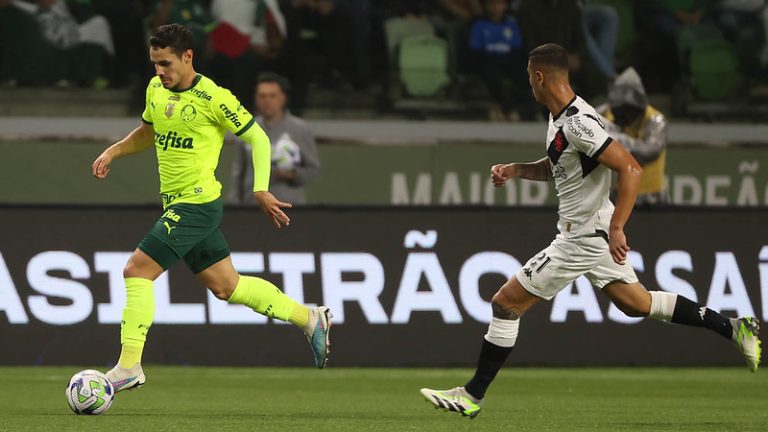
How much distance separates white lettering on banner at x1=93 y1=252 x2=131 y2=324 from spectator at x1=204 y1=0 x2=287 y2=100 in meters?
4.57

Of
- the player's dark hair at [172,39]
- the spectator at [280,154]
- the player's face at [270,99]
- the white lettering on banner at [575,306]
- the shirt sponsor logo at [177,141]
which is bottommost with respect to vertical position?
the white lettering on banner at [575,306]

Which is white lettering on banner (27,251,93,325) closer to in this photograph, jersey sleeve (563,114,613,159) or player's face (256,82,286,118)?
player's face (256,82,286,118)

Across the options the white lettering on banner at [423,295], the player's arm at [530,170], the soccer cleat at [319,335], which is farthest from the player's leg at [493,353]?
the white lettering on banner at [423,295]

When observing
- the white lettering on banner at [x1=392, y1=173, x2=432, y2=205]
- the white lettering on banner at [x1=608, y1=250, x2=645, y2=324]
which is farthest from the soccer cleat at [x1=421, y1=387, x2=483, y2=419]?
the white lettering on banner at [x1=392, y1=173, x2=432, y2=205]

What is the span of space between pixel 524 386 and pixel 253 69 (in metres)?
6.60

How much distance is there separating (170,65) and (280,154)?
4982 millimetres

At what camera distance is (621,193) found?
24.4 feet

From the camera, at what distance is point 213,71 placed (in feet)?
51.7

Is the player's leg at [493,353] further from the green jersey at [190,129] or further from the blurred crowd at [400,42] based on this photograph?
the blurred crowd at [400,42]

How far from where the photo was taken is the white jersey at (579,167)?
7547 millimetres

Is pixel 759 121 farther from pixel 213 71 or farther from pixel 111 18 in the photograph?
pixel 111 18

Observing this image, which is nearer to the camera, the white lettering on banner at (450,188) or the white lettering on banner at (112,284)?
the white lettering on banner at (112,284)

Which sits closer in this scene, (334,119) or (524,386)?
(524,386)

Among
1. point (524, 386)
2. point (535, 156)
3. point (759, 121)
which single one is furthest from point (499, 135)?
point (524, 386)
